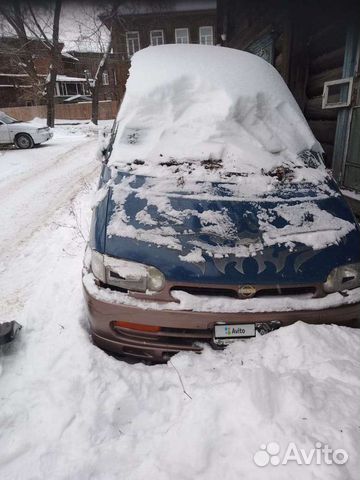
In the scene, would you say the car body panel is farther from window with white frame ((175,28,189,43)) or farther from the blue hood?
window with white frame ((175,28,189,43))

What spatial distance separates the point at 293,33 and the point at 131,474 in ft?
22.9

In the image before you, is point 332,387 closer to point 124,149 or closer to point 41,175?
point 124,149

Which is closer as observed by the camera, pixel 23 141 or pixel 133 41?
pixel 23 141

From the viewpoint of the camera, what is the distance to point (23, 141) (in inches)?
487

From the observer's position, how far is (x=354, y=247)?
6.90 feet

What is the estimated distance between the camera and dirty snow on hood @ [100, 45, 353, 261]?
211 centimetres

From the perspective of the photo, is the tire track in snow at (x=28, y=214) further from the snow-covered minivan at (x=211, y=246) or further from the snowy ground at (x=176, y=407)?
the snow-covered minivan at (x=211, y=246)

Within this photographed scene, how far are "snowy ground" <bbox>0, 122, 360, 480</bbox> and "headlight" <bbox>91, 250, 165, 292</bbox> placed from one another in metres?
0.48

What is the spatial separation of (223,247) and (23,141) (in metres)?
12.6

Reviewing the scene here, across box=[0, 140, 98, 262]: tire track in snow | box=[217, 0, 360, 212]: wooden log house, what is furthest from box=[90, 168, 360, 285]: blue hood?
box=[0, 140, 98, 262]: tire track in snow

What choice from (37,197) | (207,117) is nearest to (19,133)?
(37,197)

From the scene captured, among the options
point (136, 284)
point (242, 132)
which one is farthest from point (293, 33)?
point (136, 284)

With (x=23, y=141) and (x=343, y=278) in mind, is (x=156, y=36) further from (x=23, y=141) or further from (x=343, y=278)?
(x=343, y=278)

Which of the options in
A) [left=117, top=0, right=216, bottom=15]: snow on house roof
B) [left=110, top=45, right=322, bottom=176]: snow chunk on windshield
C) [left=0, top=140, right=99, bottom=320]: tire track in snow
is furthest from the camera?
[left=0, top=140, right=99, bottom=320]: tire track in snow
